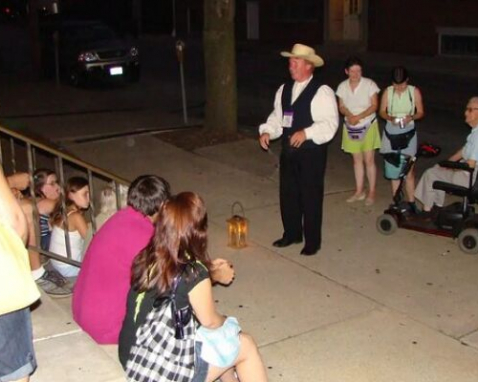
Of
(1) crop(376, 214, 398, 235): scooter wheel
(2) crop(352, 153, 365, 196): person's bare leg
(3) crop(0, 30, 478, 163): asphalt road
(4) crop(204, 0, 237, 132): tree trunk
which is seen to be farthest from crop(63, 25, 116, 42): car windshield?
(1) crop(376, 214, 398, 235): scooter wheel

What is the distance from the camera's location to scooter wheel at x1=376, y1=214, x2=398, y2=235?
7383 millimetres

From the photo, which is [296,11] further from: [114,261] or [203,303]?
[203,303]

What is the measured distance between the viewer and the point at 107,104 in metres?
15.7

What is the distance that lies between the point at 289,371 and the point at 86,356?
128 centimetres

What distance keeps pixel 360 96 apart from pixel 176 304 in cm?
487

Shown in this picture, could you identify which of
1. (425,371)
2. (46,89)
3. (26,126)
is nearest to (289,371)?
(425,371)

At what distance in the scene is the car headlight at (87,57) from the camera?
17938mm

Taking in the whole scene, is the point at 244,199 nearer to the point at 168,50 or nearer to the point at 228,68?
the point at 228,68

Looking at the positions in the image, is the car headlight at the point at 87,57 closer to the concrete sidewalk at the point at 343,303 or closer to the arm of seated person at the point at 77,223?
the concrete sidewalk at the point at 343,303

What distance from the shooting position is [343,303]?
235 inches

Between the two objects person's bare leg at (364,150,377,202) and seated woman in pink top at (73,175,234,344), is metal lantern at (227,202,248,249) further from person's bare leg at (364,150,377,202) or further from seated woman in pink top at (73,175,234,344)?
seated woman in pink top at (73,175,234,344)

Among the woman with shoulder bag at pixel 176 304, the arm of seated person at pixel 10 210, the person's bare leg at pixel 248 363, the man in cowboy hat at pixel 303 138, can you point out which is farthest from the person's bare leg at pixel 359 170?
the arm of seated person at pixel 10 210

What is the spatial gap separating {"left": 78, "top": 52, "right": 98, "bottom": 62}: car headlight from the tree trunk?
22.2 ft

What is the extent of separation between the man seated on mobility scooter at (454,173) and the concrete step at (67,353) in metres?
3.65
